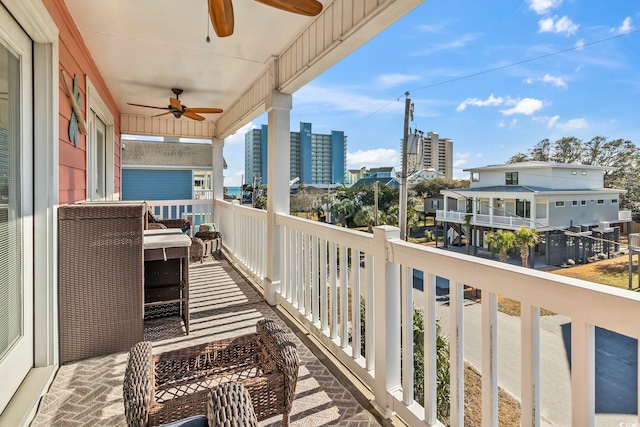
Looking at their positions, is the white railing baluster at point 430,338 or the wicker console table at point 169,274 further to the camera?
the wicker console table at point 169,274

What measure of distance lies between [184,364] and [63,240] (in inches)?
50.8

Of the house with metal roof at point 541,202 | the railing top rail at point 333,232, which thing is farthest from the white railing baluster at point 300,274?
the house with metal roof at point 541,202

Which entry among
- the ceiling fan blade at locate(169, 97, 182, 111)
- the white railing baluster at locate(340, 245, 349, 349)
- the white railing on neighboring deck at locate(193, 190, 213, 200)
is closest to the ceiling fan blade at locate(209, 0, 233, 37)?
the white railing baluster at locate(340, 245, 349, 349)

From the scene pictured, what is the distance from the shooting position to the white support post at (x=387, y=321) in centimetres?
173

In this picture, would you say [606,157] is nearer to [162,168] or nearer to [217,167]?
[217,167]

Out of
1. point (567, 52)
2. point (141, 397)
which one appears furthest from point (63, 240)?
point (567, 52)

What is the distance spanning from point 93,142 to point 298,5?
11.1ft

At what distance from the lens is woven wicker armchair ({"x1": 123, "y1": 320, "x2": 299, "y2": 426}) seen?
121 centimetres

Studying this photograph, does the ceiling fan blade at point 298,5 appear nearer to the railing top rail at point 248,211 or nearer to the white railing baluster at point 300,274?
the white railing baluster at point 300,274

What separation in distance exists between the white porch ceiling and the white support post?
1.35 m

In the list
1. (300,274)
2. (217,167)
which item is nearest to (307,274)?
(300,274)

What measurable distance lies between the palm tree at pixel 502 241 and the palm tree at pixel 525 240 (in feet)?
0.07

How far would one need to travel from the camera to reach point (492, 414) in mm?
1210

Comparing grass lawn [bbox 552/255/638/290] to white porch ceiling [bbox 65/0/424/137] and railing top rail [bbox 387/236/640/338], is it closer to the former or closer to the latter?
railing top rail [bbox 387/236/640/338]
